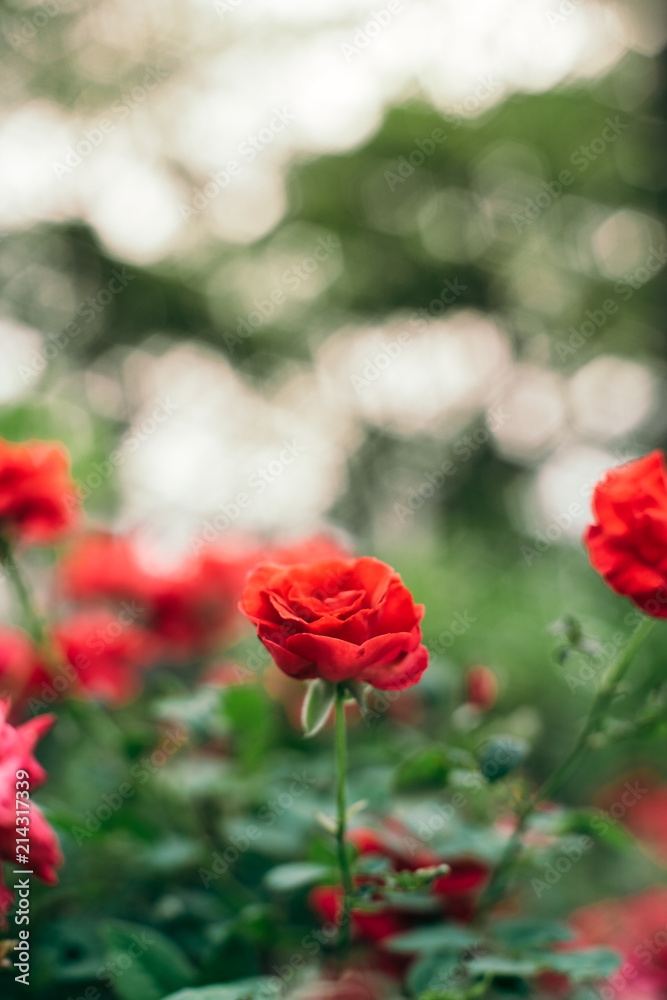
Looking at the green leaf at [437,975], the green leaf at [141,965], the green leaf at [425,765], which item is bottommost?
the green leaf at [437,975]

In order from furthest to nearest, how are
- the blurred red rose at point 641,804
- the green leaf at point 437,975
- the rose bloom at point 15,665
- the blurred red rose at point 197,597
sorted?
the blurred red rose at point 641,804 → the blurred red rose at point 197,597 → the rose bloom at point 15,665 → the green leaf at point 437,975

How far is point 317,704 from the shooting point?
64 cm

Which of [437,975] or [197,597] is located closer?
[437,975]

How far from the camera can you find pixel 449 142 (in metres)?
6.93

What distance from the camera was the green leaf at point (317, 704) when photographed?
0.63 m

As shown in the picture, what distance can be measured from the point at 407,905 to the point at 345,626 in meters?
0.42

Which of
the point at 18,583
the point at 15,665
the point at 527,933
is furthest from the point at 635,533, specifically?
the point at 15,665

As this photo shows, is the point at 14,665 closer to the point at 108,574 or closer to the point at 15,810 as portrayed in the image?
the point at 108,574

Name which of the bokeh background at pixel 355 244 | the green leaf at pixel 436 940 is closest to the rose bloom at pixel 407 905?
the green leaf at pixel 436 940

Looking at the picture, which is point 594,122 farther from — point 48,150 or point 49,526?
point 49,526

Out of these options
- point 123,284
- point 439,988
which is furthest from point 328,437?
point 439,988

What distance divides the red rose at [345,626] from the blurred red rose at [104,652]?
1.96ft

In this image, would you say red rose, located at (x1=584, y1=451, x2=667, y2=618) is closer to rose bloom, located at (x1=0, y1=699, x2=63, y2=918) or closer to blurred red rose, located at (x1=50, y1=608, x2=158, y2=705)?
rose bloom, located at (x1=0, y1=699, x2=63, y2=918)

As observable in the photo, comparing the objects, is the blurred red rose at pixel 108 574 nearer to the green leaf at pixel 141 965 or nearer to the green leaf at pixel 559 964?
the green leaf at pixel 141 965
